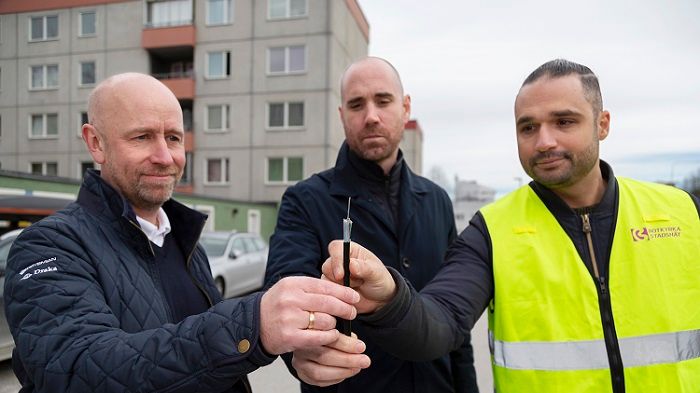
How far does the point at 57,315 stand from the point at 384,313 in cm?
85

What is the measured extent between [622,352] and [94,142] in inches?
77.2

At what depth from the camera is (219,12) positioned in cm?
2205

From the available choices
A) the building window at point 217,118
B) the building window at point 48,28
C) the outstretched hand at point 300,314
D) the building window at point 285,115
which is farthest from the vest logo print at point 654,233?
the building window at point 217,118

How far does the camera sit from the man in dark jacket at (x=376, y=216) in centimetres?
188

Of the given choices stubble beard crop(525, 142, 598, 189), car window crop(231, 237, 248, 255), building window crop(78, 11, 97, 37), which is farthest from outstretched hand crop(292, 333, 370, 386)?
building window crop(78, 11, 97, 37)

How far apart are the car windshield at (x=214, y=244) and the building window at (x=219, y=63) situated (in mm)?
14267

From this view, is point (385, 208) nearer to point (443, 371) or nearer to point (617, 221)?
point (443, 371)

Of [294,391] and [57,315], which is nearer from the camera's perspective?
[57,315]

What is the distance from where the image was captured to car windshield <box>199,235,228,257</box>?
925 centimetres

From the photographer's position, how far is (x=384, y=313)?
4.26ft

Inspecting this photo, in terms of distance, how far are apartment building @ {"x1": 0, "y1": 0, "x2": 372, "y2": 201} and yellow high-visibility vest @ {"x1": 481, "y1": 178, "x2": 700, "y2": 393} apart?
1940 cm

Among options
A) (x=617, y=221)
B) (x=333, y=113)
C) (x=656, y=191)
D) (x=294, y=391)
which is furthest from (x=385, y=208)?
(x=333, y=113)

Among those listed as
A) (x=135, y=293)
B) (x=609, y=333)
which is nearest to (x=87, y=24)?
(x=135, y=293)

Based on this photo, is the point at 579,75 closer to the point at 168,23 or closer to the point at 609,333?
the point at 609,333
